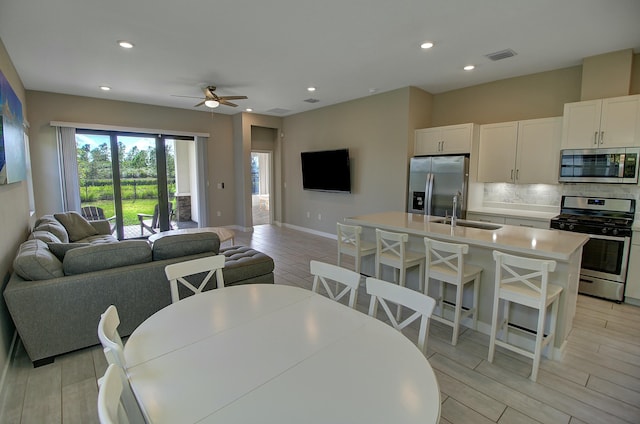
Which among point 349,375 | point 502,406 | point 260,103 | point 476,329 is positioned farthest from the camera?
point 260,103

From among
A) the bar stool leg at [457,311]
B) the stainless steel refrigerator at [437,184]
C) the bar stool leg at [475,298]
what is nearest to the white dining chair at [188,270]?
the bar stool leg at [457,311]

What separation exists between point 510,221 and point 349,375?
4.21 metres

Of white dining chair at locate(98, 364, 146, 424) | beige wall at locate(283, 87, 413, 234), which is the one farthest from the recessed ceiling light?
beige wall at locate(283, 87, 413, 234)

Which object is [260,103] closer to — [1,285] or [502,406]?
[1,285]

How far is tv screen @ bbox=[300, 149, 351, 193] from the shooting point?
6.50 meters

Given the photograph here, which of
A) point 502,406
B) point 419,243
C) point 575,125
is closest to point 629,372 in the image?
point 502,406

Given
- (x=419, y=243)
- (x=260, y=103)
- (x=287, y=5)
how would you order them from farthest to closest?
1. (x=260, y=103)
2. (x=419, y=243)
3. (x=287, y=5)

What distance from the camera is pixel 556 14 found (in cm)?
290

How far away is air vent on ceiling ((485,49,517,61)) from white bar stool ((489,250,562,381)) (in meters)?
2.80

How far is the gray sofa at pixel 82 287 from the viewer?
7.69 feet

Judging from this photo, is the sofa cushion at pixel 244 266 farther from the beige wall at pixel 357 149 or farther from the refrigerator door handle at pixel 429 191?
the beige wall at pixel 357 149

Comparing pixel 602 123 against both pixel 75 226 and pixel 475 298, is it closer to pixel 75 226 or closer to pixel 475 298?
pixel 475 298

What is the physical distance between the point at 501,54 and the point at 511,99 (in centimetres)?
125

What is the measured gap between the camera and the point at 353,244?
3.76 metres
